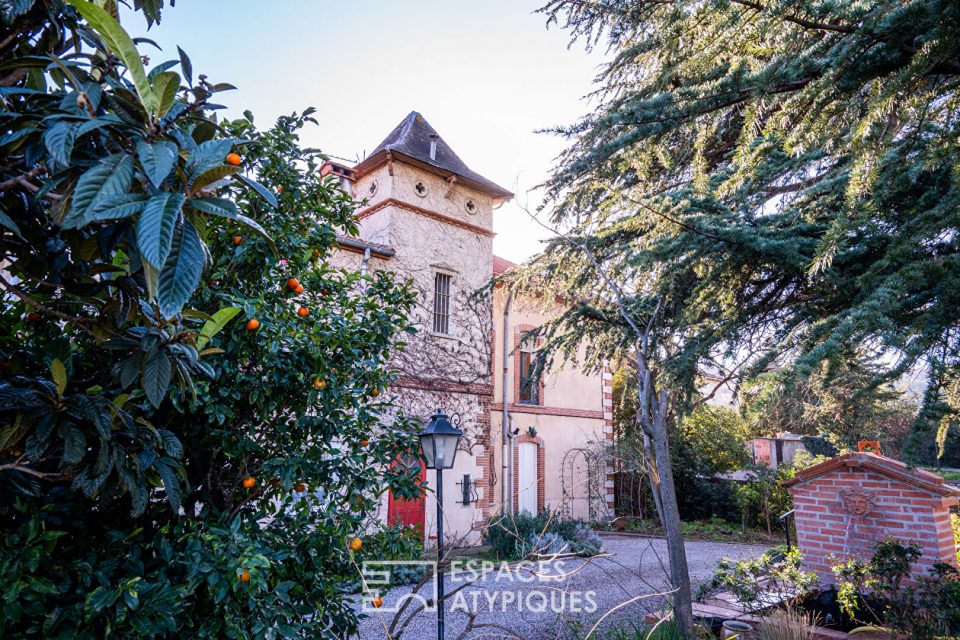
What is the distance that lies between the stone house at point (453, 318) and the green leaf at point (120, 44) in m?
8.63

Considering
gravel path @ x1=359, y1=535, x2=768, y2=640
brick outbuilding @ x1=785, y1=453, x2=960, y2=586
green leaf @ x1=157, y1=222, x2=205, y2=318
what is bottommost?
gravel path @ x1=359, y1=535, x2=768, y2=640

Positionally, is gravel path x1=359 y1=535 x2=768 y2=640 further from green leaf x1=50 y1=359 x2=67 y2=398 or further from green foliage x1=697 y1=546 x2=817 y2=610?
green leaf x1=50 y1=359 x2=67 y2=398

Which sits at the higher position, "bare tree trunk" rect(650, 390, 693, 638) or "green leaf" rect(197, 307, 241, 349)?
"green leaf" rect(197, 307, 241, 349)

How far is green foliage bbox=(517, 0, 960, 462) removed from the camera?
247 cm

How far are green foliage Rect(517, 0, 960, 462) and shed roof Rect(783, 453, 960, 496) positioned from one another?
167 centimetres

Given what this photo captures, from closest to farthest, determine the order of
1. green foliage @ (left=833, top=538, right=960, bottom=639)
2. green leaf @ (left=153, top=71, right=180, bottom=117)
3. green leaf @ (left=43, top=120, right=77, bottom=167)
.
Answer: green leaf @ (left=43, top=120, right=77, bottom=167) < green leaf @ (left=153, top=71, right=180, bottom=117) < green foliage @ (left=833, top=538, right=960, bottom=639)

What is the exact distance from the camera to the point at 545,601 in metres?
5.71

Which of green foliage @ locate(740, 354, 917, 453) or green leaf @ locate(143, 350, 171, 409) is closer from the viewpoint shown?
green leaf @ locate(143, 350, 171, 409)

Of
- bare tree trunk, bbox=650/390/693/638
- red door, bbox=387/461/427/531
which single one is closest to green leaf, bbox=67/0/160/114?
bare tree trunk, bbox=650/390/693/638

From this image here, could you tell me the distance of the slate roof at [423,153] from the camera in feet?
37.3

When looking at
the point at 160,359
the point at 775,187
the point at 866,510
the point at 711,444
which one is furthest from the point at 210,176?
the point at 711,444

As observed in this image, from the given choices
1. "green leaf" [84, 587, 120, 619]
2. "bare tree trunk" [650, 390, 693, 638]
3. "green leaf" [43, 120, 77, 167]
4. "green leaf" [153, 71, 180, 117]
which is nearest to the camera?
"green leaf" [43, 120, 77, 167]

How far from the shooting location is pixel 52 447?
2.07 meters

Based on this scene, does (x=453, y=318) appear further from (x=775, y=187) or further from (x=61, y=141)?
(x=61, y=141)
